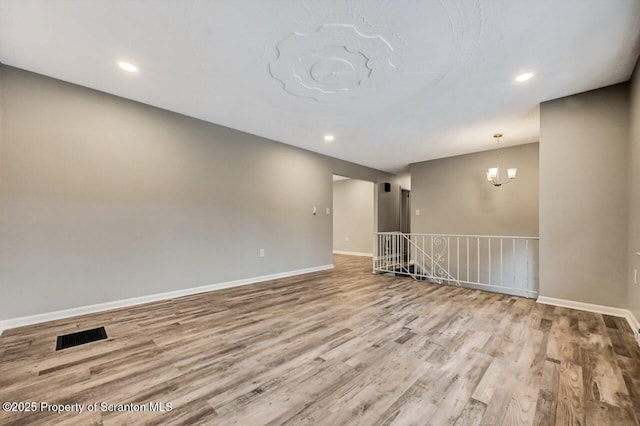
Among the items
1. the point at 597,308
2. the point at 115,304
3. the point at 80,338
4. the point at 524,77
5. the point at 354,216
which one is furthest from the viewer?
the point at 354,216

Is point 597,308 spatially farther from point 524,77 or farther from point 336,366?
point 336,366

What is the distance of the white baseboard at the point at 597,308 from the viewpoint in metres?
2.50

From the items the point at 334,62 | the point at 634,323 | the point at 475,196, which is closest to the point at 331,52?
the point at 334,62

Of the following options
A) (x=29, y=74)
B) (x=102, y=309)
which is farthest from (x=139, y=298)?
(x=29, y=74)

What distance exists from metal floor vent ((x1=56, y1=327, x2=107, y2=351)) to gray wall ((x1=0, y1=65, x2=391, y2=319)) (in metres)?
0.67

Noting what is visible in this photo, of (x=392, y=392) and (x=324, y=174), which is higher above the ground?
(x=324, y=174)

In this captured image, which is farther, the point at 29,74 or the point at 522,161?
the point at 522,161

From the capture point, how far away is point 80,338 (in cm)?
229

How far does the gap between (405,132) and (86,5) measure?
4008 millimetres

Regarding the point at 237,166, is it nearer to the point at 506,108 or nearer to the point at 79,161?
the point at 79,161

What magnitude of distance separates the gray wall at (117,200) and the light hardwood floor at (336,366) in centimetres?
49

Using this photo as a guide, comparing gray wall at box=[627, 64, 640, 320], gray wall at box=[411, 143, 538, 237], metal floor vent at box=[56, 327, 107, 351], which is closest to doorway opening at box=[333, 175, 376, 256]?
gray wall at box=[411, 143, 538, 237]

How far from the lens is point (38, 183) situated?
2682mm

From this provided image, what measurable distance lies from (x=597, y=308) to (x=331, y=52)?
13.1ft
